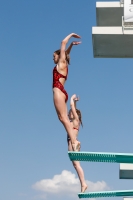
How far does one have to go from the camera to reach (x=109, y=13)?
1752cm

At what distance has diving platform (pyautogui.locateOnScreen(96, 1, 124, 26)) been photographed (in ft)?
56.7

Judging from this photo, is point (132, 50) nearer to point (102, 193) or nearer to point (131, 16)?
point (131, 16)

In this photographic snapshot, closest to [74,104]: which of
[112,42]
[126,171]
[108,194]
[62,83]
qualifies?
[62,83]

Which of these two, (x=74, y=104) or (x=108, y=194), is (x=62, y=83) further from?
(x=108, y=194)

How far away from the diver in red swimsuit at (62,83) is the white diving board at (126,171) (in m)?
15.0

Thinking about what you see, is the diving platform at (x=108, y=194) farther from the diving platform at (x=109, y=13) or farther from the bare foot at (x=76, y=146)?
the diving platform at (x=109, y=13)

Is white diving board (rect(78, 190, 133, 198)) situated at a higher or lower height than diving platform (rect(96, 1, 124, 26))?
lower

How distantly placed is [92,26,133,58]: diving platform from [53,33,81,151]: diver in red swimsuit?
7.78 metres

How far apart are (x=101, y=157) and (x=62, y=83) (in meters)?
1.42

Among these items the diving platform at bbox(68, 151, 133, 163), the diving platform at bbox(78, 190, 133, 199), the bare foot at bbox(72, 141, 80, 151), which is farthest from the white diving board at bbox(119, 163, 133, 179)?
the diving platform at bbox(68, 151, 133, 163)

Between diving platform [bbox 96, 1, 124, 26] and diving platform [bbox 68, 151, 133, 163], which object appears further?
diving platform [bbox 96, 1, 124, 26]

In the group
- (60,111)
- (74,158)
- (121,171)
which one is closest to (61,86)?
(60,111)

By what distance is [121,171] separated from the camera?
24.4 meters

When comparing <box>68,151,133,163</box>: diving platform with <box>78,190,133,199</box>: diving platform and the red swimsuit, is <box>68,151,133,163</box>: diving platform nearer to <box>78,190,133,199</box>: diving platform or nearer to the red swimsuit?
the red swimsuit
